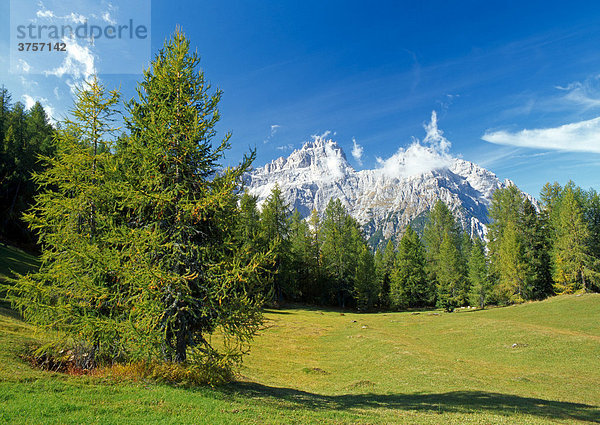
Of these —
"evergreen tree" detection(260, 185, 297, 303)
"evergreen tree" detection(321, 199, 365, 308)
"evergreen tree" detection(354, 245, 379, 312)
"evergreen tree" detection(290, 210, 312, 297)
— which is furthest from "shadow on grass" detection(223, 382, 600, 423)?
"evergreen tree" detection(290, 210, 312, 297)

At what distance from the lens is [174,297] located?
12.4 m

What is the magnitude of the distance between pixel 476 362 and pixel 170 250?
87.0 ft

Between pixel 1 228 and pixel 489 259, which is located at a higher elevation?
pixel 1 228

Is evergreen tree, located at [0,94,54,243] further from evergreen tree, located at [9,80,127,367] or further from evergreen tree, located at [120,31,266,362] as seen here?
evergreen tree, located at [120,31,266,362]

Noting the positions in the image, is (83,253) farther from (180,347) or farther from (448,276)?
(448,276)

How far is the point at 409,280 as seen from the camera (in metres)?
69.2

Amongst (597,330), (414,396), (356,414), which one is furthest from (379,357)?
(597,330)

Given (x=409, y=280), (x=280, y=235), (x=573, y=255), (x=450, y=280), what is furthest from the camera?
(x=409, y=280)

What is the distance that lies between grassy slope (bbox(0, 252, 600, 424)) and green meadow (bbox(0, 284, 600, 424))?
0.06 m

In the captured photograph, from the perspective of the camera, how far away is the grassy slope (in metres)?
9.51

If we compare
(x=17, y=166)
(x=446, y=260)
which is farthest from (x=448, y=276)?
(x=17, y=166)

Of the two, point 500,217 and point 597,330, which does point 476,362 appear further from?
point 500,217

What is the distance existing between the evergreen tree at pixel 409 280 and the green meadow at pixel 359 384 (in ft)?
93.8

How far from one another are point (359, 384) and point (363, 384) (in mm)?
247
